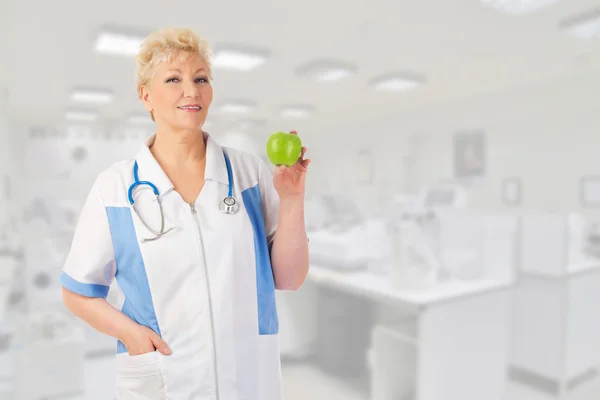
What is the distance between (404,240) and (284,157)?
62.7 inches

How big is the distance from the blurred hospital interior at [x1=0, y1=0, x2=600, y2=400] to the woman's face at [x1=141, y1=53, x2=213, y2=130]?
0.52ft

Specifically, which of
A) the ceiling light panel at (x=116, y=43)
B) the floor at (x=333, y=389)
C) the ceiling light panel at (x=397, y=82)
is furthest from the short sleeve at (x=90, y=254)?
the ceiling light panel at (x=397, y=82)

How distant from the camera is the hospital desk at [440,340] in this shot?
212cm

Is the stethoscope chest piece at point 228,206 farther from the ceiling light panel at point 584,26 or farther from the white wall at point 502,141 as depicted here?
the ceiling light panel at point 584,26

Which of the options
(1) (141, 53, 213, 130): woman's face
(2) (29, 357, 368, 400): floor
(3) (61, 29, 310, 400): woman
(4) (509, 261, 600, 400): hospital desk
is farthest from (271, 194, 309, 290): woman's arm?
(4) (509, 261, 600, 400): hospital desk

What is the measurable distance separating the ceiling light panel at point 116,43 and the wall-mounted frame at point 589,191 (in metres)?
5.11

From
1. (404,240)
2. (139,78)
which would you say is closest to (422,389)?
(404,240)

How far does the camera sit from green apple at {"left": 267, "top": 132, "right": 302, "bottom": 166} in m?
0.82

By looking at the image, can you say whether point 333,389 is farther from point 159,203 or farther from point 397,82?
point 397,82

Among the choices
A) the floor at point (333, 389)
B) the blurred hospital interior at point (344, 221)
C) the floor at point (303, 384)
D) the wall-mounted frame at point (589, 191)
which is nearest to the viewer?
the blurred hospital interior at point (344, 221)

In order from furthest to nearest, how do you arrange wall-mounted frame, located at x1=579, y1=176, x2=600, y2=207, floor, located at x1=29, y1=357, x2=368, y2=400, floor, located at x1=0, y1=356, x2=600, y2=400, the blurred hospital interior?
wall-mounted frame, located at x1=579, y1=176, x2=600, y2=207
floor, located at x1=0, y1=356, x2=600, y2=400
floor, located at x1=29, y1=357, x2=368, y2=400
the blurred hospital interior

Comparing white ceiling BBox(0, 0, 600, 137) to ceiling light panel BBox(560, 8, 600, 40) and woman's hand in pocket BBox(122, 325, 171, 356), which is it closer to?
ceiling light panel BBox(560, 8, 600, 40)

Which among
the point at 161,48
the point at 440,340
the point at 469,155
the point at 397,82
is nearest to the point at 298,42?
the point at 397,82

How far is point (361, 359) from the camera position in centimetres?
294
